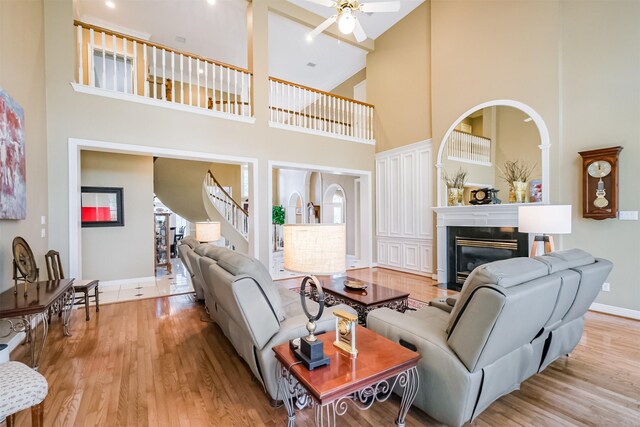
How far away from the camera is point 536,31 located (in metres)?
4.16

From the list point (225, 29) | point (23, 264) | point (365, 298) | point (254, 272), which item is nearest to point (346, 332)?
point (254, 272)

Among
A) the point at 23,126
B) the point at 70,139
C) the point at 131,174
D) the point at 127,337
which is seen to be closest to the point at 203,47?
the point at 131,174

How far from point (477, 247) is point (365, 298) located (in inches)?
118

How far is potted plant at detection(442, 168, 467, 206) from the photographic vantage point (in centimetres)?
514

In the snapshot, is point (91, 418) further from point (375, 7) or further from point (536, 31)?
point (536, 31)

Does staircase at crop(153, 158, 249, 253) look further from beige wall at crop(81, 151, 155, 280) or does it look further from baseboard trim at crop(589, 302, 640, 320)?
baseboard trim at crop(589, 302, 640, 320)

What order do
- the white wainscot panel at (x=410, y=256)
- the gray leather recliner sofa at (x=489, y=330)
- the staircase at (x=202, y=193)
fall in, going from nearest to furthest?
the gray leather recliner sofa at (x=489, y=330) < the white wainscot panel at (x=410, y=256) < the staircase at (x=202, y=193)

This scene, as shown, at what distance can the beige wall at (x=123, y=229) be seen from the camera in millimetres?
5094

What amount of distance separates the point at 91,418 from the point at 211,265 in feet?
3.77

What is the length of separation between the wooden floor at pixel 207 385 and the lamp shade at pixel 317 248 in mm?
1017

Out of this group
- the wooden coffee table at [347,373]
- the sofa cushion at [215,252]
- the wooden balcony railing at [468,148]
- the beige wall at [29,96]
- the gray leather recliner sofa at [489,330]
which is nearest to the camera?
the wooden coffee table at [347,373]

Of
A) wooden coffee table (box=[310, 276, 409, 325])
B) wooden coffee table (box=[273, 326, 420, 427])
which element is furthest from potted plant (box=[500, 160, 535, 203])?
wooden coffee table (box=[273, 326, 420, 427])

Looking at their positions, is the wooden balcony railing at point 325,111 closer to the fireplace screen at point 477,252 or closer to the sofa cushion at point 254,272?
the fireplace screen at point 477,252

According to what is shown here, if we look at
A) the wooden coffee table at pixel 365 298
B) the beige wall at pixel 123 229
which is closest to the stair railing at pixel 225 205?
the beige wall at pixel 123 229
